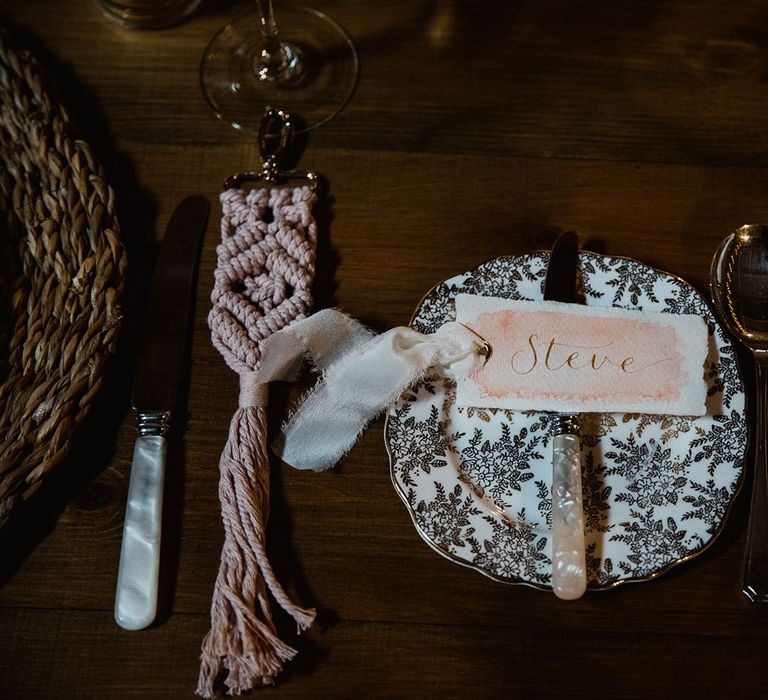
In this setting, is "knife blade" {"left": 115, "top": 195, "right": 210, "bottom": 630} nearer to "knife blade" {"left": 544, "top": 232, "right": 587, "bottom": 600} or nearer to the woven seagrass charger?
the woven seagrass charger

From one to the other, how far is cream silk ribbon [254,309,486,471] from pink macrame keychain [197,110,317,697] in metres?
0.03

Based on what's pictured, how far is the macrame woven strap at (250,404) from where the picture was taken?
1.88 feet

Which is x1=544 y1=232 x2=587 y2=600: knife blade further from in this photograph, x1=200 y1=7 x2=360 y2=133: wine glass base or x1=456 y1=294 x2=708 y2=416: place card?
x1=200 y1=7 x2=360 y2=133: wine glass base

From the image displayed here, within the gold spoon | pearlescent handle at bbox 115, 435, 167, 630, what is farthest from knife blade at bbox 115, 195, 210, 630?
the gold spoon

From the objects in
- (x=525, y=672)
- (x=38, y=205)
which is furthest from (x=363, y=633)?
(x=38, y=205)

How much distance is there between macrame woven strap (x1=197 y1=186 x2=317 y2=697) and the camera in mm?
572

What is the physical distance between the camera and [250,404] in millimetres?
641

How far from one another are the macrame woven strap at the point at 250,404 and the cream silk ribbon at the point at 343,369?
1.0 inches

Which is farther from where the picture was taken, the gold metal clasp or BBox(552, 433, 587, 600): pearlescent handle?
the gold metal clasp

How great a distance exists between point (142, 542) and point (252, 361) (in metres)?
0.18

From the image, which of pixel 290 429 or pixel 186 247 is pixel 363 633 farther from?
pixel 186 247

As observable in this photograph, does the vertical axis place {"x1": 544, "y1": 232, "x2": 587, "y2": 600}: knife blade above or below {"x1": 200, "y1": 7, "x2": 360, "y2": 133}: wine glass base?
below

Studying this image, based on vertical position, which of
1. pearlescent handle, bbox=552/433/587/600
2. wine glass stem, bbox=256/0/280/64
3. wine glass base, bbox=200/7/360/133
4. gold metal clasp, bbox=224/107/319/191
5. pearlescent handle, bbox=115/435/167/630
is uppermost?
wine glass stem, bbox=256/0/280/64

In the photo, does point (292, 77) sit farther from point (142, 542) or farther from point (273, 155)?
point (142, 542)
